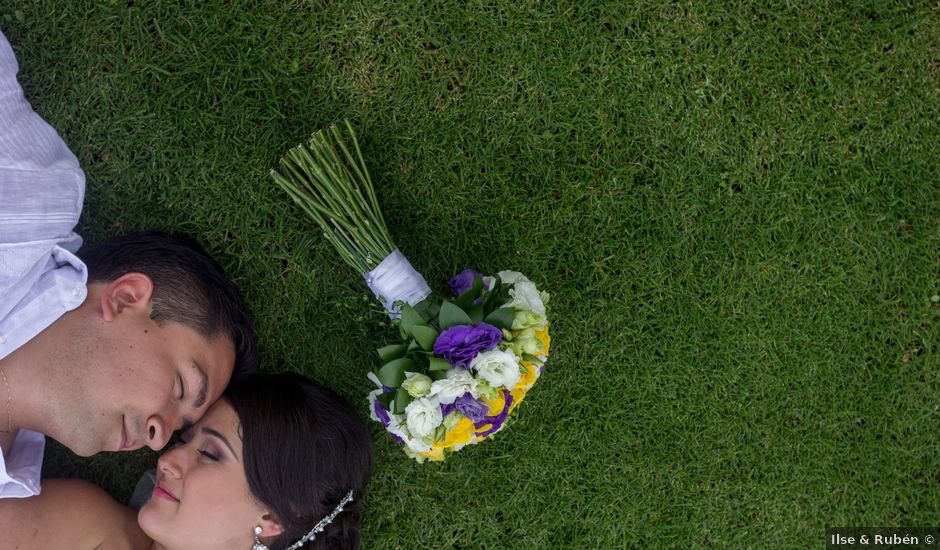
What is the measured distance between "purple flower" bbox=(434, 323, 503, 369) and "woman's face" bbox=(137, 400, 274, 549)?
114cm

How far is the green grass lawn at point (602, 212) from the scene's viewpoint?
3463mm

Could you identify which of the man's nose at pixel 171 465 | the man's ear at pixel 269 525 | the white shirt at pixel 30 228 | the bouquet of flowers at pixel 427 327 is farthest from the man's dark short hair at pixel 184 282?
the man's ear at pixel 269 525

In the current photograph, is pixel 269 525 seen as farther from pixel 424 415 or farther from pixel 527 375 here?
pixel 527 375

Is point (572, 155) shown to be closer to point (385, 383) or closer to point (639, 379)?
point (639, 379)

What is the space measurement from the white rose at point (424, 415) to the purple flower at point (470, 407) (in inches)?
3.6

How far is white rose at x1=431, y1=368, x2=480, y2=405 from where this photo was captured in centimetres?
258

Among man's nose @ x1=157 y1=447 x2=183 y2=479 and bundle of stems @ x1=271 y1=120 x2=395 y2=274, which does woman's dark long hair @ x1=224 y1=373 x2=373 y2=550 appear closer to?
man's nose @ x1=157 y1=447 x2=183 y2=479

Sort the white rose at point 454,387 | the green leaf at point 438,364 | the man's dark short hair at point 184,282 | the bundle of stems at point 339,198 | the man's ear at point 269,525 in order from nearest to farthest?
1. the white rose at point 454,387
2. the green leaf at point 438,364
3. the man's dark short hair at point 184,282
4. the man's ear at point 269,525
5. the bundle of stems at point 339,198

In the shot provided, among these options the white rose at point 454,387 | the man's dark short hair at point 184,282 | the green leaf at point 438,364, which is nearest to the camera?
the white rose at point 454,387

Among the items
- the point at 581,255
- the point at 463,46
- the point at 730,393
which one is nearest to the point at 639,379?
the point at 730,393

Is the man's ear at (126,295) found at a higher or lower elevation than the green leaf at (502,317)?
higher

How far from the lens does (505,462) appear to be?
3.70m

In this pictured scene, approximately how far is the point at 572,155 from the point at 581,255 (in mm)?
557

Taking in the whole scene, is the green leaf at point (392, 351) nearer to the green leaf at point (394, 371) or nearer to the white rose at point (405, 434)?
the green leaf at point (394, 371)
